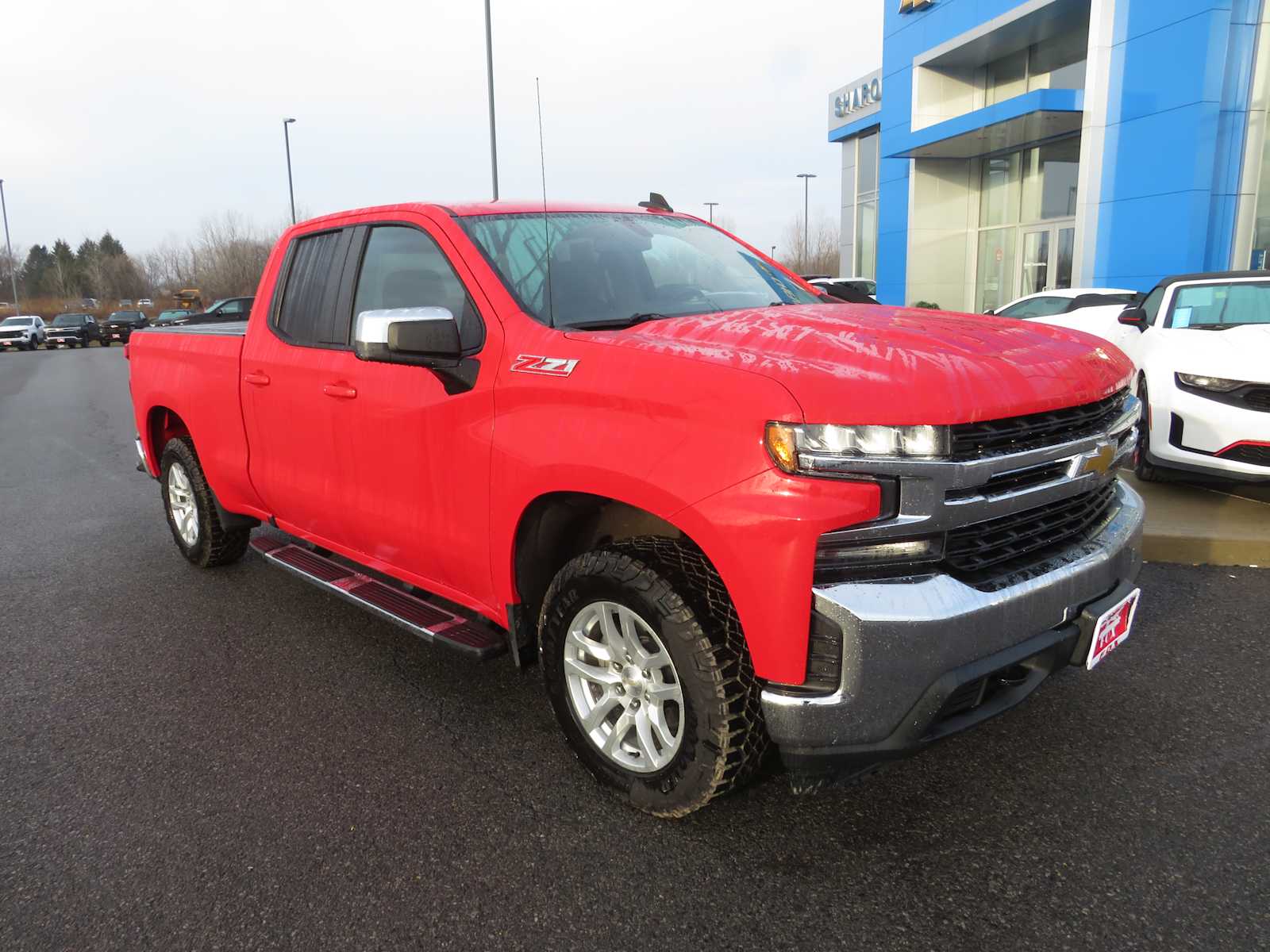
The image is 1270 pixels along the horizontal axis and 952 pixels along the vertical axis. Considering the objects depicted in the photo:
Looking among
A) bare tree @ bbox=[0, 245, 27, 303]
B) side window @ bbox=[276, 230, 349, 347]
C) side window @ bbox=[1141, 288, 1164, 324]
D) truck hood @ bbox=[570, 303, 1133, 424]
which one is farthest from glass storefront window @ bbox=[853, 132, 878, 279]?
bare tree @ bbox=[0, 245, 27, 303]

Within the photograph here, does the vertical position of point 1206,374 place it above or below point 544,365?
below

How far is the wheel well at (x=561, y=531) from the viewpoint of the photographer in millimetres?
2896

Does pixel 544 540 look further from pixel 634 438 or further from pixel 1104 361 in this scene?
pixel 1104 361

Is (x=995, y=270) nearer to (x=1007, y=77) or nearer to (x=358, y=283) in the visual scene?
(x=1007, y=77)

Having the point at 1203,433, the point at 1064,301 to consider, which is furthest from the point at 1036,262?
the point at 1203,433

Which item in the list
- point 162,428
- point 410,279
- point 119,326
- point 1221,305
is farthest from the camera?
point 119,326

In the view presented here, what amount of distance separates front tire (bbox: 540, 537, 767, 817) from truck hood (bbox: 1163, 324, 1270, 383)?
4.78 metres

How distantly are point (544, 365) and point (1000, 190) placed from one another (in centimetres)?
2286

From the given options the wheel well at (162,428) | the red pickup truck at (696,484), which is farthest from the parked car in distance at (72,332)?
the red pickup truck at (696,484)

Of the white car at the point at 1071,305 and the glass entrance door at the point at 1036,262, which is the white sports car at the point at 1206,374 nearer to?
the white car at the point at 1071,305

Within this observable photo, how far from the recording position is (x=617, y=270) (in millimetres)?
3453

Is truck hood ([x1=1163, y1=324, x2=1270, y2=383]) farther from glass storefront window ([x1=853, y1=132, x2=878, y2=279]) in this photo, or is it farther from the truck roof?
glass storefront window ([x1=853, y1=132, x2=878, y2=279])

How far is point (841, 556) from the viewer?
7.45 ft

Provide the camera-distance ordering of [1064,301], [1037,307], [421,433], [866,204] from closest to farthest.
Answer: [421,433] → [1064,301] → [1037,307] → [866,204]
